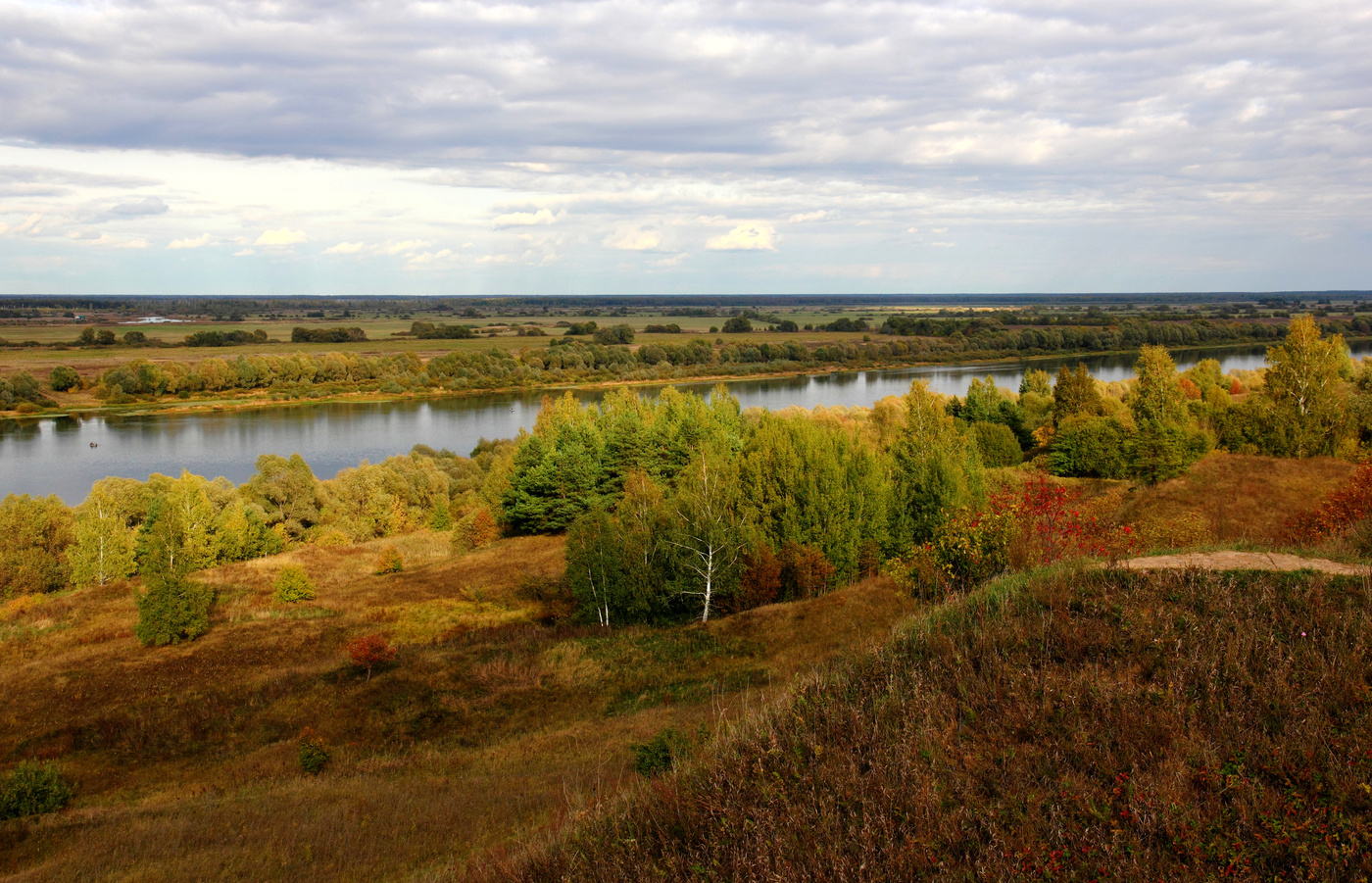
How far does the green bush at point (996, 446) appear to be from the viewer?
54.1 meters

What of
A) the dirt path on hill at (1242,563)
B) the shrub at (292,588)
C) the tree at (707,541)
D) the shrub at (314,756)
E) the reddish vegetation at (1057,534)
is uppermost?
Answer: the dirt path on hill at (1242,563)

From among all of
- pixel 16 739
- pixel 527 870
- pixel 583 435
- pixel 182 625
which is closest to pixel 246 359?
pixel 583 435

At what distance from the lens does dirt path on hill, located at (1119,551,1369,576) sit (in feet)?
28.3

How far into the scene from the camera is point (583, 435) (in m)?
44.8

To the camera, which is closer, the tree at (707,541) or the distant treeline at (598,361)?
the tree at (707,541)

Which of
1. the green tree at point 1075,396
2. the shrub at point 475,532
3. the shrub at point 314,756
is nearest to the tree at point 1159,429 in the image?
the green tree at point 1075,396

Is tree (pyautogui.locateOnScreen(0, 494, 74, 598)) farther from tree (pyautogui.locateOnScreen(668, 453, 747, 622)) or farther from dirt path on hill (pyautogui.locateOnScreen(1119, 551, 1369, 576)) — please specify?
dirt path on hill (pyautogui.locateOnScreen(1119, 551, 1369, 576))

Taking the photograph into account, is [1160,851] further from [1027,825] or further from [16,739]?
[16,739]

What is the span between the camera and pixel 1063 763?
19.2 feet

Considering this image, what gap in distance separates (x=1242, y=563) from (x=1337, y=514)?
16.8m

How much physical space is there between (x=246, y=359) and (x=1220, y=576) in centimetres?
12548

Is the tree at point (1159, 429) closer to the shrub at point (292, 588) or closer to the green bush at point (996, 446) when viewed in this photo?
the green bush at point (996, 446)

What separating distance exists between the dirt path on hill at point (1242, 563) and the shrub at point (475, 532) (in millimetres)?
39058

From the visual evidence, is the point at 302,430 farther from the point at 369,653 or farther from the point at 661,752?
the point at 661,752
